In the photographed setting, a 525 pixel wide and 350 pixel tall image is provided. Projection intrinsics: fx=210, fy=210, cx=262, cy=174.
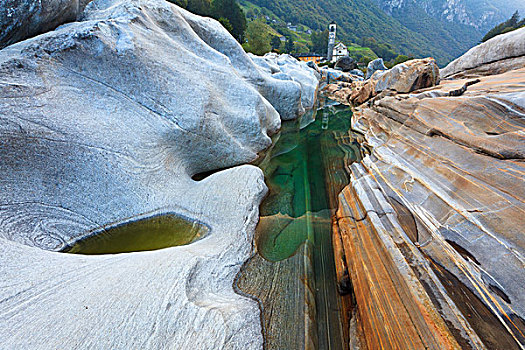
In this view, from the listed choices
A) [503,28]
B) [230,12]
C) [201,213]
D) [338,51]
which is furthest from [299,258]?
[338,51]

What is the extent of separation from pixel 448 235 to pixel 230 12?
112ft

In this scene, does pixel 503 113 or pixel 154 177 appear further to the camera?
pixel 154 177

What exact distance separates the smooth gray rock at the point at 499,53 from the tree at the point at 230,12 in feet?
85.0

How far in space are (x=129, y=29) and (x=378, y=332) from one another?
21.1 feet

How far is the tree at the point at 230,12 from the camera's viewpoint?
2733cm

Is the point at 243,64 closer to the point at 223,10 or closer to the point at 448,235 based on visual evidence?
the point at 448,235

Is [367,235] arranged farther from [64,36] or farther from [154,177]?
[64,36]

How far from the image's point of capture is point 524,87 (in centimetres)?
359

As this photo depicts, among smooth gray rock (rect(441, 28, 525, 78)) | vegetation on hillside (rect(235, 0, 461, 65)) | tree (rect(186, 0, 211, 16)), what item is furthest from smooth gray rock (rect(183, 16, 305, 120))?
Result: vegetation on hillside (rect(235, 0, 461, 65))

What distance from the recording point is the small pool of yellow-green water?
9.32 feet

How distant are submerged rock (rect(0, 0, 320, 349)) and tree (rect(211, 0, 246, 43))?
2756cm

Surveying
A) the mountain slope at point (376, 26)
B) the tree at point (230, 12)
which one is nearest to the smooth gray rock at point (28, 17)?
the tree at point (230, 12)

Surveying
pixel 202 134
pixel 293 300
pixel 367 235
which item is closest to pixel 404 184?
pixel 367 235

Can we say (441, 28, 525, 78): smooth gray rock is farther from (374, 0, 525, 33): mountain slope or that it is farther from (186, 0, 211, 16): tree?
(374, 0, 525, 33): mountain slope
